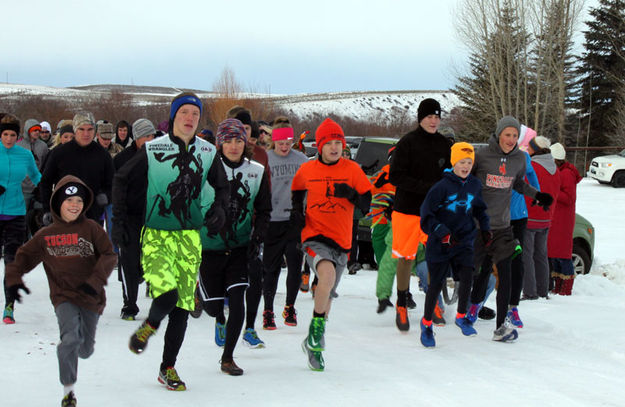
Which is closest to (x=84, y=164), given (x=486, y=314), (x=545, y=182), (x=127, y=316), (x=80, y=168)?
(x=80, y=168)

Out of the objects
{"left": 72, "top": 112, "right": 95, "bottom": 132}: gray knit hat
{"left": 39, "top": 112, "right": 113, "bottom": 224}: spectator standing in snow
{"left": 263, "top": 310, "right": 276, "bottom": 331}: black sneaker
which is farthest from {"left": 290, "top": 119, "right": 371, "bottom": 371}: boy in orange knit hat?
{"left": 72, "top": 112, "right": 95, "bottom": 132}: gray knit hat

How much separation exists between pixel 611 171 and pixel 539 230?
1828cm

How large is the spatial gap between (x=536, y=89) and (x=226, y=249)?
31.5m

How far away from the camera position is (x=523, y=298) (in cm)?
845

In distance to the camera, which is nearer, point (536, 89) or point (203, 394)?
point (203, 394)

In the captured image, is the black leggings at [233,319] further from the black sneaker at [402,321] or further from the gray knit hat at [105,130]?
the gray knit hat at [105,130]

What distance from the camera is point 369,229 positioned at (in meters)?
10.8

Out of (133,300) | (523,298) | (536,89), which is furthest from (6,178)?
(536,89)

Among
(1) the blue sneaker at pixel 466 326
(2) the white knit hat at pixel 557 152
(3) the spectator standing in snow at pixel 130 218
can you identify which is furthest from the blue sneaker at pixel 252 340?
(2) the white knit hat at pixel 557 152

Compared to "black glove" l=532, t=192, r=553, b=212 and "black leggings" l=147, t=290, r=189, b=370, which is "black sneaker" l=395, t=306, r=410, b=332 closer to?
"black glove" l=532, t=192, r=553, b=212

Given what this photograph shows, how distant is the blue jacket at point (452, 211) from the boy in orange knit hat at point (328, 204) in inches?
23.1

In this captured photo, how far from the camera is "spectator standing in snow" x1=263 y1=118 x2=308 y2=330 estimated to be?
22.0 feet

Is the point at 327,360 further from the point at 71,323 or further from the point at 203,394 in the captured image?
the point at 71,323

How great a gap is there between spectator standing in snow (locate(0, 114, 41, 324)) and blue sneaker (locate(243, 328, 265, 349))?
9.00 feet
